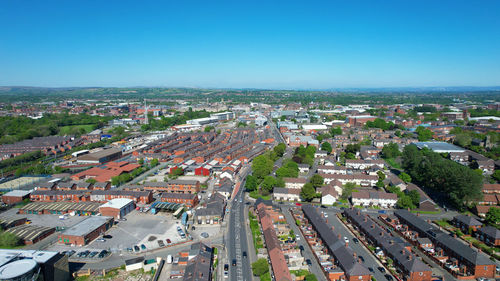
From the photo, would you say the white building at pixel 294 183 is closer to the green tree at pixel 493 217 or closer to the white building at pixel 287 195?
the white building at pixel 287 195

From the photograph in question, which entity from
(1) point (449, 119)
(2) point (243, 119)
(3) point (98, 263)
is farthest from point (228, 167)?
(1) point (449, 119)

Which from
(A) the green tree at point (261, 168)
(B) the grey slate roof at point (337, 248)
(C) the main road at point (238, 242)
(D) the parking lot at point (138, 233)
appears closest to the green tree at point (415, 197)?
(B) the grey slate roof at point (337, 248)

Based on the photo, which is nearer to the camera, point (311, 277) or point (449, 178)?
point (311, 277)

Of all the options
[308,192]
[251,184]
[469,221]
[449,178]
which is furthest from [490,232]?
[251,184]

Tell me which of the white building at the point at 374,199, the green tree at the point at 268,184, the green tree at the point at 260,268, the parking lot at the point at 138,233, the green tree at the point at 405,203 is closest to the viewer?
the green tree at the point at 260,268

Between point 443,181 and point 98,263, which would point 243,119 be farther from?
point 98,263

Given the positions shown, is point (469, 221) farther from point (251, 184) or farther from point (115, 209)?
point (115, 209)
